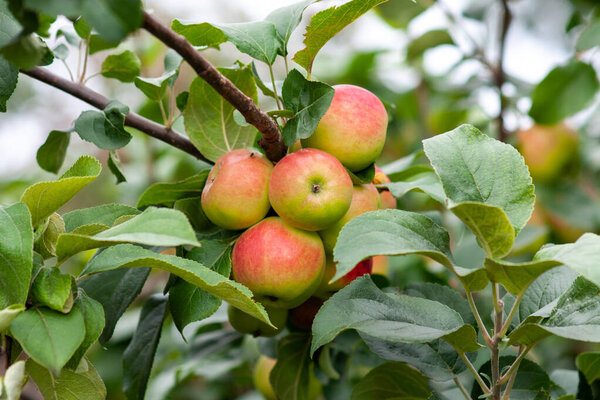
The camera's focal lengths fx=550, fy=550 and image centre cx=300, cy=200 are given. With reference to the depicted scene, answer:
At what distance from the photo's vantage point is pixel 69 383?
1.87 ft

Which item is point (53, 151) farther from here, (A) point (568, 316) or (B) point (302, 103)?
(A) point (568, 316)

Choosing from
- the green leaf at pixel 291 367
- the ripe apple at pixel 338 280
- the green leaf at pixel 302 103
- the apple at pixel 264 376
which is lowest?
the apple at pixel 264 376

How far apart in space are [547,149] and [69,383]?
1.32 m

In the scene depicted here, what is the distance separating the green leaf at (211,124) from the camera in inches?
29.7

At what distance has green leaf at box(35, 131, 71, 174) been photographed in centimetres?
80

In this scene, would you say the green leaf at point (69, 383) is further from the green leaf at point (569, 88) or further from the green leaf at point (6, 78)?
the green leaf at point (569, 88)

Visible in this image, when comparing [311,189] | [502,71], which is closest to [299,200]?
[311,189]

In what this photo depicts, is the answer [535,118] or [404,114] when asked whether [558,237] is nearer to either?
[535,118]

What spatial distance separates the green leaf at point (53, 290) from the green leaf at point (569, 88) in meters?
1.18

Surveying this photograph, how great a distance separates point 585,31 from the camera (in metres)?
1.19

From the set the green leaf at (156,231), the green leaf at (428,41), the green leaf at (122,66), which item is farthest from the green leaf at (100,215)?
the green leaf at (428,41)

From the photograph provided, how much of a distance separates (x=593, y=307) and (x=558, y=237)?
3.53ft

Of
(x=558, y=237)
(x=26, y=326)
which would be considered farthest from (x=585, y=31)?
(x=26, y=326)

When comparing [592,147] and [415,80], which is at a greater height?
[415,80]
